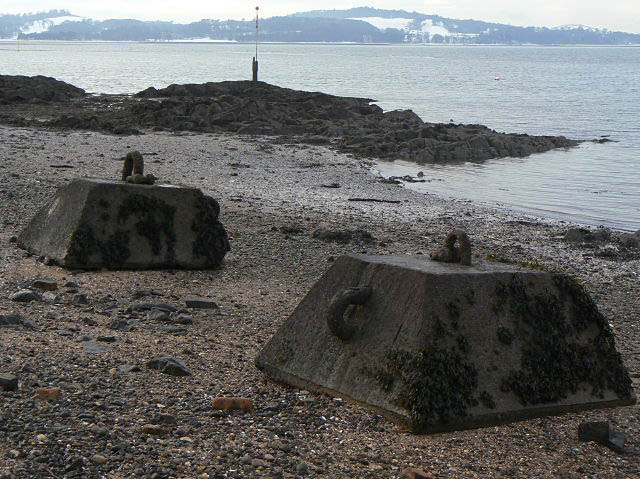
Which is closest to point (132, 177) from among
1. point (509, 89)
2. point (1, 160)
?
point (1, 160)

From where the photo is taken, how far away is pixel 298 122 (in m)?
29.7

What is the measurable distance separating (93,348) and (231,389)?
1092mm

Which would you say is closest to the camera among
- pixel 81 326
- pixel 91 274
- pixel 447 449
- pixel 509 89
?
pixel 447 449

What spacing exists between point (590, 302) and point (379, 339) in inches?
52.3

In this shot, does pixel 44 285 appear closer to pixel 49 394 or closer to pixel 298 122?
pixel 49 394

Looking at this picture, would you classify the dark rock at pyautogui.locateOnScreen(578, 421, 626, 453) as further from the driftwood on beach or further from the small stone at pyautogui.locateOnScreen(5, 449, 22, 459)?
the driftwood on beach

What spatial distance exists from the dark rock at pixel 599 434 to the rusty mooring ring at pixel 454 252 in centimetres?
113

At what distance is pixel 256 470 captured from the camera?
3994 mm

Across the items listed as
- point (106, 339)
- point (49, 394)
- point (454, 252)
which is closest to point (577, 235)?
point (454, 252)

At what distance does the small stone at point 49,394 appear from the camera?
15.2ft

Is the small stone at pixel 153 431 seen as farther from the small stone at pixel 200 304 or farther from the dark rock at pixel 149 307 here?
the small stone at pixel 200 304

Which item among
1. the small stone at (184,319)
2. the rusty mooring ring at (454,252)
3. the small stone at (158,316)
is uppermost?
the rusty mooring ring at (454,252)

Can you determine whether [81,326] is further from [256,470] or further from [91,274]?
[256,470]

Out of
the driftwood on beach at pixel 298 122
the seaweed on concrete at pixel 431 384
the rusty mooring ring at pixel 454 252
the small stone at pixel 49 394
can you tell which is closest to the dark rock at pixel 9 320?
the small stone at pixel 49 394
